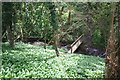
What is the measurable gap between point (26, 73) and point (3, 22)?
1.83 m

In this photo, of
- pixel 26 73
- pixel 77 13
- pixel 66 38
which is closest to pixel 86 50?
pixel 66 38

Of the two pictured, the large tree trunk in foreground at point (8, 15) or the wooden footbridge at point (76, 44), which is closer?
the large tree trunk in foreground at point (8, 15)

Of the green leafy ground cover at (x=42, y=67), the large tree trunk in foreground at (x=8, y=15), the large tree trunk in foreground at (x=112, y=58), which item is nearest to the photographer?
the large tree trunk in foreground at (x=112, y=58)

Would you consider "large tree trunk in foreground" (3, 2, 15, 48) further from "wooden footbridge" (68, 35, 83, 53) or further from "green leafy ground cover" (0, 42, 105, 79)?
"wooden footbridge" (68, 35, 83, 53)

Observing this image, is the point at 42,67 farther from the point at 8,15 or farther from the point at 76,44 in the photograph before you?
the point at 76,44

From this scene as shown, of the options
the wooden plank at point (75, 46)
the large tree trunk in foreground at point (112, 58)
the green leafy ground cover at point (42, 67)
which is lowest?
the wooden plank at point (75, 46)

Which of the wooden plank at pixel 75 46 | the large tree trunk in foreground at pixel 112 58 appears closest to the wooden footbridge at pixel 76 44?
the wooden plank at pixel 75 46

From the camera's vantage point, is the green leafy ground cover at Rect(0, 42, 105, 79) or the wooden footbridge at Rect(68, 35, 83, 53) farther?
the wooden footbridge at Rect(68, 35, 83, 53)

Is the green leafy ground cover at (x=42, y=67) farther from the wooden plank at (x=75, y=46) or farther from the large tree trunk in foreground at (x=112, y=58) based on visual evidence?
the wooden plank at (x=75, y=46)

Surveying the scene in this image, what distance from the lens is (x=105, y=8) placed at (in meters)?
5.15

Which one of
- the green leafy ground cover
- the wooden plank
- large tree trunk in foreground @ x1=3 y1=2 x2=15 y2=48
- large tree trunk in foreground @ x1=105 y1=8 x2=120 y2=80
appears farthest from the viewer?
the wooden plank

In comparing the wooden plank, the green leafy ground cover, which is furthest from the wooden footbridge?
the green leafy ground cover

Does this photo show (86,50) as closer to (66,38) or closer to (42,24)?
(66,38)

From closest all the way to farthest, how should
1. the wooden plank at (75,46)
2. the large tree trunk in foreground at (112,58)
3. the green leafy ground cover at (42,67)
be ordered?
the large tree trunk in foreground at (112,58)
the green leafy ground cover at (42,67)
the wooden plank at (75,46)
